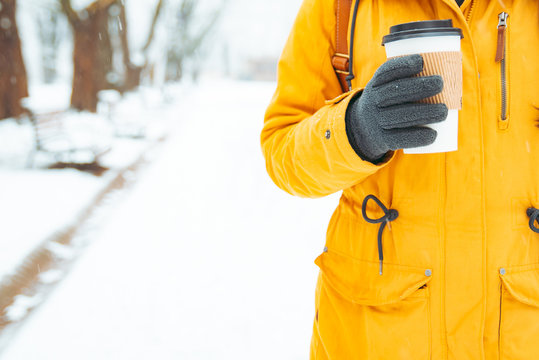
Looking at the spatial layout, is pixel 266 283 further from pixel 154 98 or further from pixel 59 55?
pixel 59 55

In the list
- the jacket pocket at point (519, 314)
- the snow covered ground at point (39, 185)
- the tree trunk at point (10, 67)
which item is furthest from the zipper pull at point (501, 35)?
the tree trunk at point (10, 67)

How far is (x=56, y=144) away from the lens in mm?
7602

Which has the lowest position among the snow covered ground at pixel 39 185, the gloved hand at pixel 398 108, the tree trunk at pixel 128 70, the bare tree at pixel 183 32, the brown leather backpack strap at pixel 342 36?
the snow covered ground at pixel 39 185

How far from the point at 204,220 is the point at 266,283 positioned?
5.86 feet

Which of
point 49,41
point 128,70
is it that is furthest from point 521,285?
point 49,41

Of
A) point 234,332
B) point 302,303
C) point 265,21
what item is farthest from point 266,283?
point 265,21

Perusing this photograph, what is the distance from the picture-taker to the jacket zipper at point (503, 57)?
39.7 inches

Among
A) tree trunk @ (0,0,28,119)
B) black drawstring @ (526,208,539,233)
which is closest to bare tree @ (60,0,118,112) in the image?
tree trunk @ (0,0,28,119)

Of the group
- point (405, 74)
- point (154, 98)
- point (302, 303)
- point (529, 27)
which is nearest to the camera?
point (405, 74)

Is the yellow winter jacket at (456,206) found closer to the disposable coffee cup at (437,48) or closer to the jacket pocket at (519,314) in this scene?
the jacket pocket at (519,314)

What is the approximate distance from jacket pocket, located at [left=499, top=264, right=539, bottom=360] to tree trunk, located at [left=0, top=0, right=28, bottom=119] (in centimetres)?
988

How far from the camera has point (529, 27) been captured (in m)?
1.02

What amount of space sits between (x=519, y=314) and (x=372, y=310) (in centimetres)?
34

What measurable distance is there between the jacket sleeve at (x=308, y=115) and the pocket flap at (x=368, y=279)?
20cm
